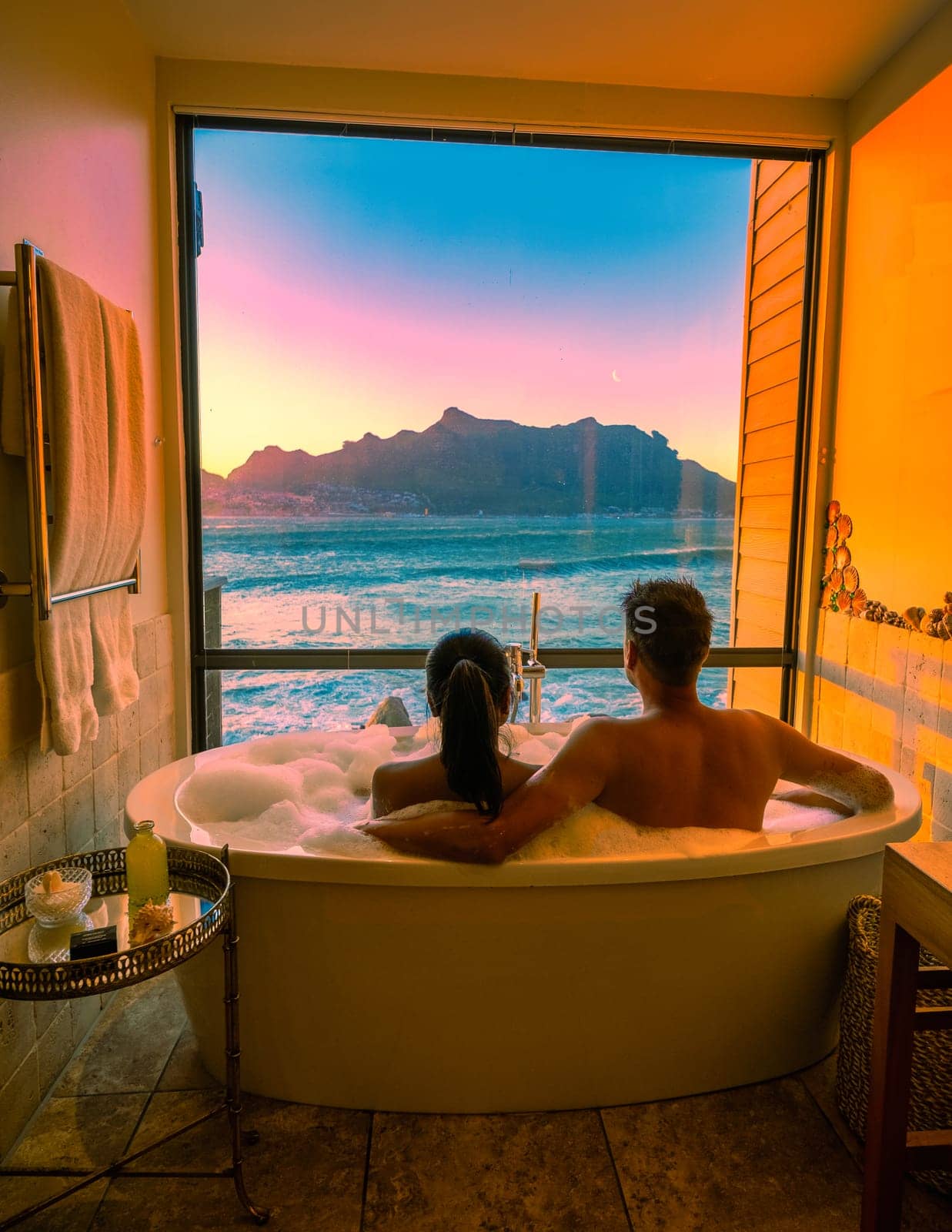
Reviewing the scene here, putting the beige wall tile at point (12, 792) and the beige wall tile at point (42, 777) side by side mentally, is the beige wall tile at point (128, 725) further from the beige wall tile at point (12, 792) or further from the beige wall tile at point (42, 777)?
the beige wall tile at point (12, 792)

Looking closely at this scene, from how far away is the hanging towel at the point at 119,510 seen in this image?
5.84 ft

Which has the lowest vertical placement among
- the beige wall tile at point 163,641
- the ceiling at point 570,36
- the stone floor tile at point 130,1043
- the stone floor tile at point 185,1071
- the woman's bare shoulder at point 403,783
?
the stone floor tile at point 130,1043

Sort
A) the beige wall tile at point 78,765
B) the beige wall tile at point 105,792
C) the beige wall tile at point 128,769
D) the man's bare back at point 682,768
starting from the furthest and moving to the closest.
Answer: the beige wall tile at point 128,769, the beige wall tile at point 105,792, the beige wall tile at point 78,765, the man's bare back at point 682,768

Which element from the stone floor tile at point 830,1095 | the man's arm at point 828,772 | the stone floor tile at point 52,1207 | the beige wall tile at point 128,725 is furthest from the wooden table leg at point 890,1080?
the beige wall tile at point 128,725

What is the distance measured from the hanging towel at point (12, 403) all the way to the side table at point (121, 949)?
794 millimetres

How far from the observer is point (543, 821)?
1498mm

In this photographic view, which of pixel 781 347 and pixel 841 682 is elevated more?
pixel 781 347

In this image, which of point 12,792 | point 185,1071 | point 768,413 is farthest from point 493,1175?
point 768,413

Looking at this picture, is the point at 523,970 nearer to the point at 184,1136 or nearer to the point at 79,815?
the point at 184,1136

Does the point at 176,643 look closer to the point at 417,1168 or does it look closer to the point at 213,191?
the point at 213,191

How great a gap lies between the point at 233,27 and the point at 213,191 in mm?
499

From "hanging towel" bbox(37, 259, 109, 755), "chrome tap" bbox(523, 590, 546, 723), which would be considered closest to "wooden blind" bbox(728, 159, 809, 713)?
"chrome tap" bbox(523, 590, 546, 723)

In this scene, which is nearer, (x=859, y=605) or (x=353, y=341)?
(x=859, y=605)

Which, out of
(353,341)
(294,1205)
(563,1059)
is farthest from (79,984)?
(353,341)
